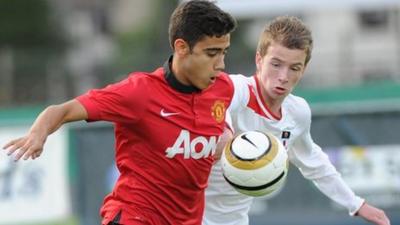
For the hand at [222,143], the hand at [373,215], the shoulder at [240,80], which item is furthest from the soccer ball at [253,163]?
the hand at [373,215]

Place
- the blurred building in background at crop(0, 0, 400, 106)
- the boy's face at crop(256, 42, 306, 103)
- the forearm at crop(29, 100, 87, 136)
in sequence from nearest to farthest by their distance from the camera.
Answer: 1. the forearm at crop(29, 100, 87, 136)
2. the boy's face at crop(256, 42, 306, 103)
3. the blurred building in background at crop(0, 0, 400, 106)

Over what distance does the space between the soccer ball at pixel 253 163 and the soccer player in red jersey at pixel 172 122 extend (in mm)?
125

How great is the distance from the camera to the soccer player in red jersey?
253 inches

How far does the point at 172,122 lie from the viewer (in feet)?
21.5

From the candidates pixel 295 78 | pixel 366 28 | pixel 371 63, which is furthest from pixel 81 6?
pixel 295 78

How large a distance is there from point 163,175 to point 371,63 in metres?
14.8

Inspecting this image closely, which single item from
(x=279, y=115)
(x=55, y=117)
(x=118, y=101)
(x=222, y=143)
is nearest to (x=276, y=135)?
(x=279, y=115)

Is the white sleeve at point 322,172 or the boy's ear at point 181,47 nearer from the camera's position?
the boy's ear at point 181,47

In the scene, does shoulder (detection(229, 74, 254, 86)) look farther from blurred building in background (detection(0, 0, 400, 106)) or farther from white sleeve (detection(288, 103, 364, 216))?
blurred building in background (detection(0, 0, 400, 106))

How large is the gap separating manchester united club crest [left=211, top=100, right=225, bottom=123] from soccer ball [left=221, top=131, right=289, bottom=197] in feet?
0.53

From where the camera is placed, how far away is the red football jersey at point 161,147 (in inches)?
255

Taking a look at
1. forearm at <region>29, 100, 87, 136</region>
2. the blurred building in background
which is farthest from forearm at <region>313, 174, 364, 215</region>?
the blurred building in background

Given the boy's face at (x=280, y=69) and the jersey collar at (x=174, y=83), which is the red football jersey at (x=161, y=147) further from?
the boy's face at (x=280, y=69)

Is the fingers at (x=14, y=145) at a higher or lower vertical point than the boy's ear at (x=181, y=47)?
lower
